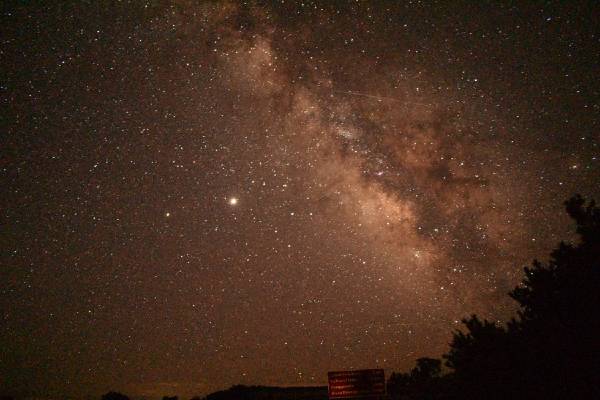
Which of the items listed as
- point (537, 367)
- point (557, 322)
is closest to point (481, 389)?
point (537, 367)

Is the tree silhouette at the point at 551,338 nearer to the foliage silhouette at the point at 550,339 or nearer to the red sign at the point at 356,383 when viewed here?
the foliage silhouette at the point at 550,339

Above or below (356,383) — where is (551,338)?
above

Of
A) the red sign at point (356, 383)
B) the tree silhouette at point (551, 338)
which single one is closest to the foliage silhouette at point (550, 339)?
the tree silhouette at point (551, 338)

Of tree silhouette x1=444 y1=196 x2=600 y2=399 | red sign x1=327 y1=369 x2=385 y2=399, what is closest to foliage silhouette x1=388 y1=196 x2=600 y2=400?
tree silhouette x1=444 y1=196 x2=600 y2=399

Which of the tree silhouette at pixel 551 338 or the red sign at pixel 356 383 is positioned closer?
A: the tree silhouette at pixel 551 338

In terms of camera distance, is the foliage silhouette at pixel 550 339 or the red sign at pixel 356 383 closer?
the foliage silhouette at pixel 550 339

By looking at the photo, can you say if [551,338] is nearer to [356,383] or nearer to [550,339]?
[550,339]

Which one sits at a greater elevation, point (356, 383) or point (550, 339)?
point (550, 339)

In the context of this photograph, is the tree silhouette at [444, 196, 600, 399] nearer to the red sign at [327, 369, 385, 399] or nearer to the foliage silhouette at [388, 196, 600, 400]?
the foliage silhouette at [388, 196, 600, 400]

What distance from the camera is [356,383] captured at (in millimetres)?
17719

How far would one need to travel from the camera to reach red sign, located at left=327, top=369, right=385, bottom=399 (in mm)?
17609

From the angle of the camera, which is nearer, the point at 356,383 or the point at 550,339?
the point at 550,339

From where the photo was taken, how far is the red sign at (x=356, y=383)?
17.6m

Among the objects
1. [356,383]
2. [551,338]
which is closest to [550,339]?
[551,338]
